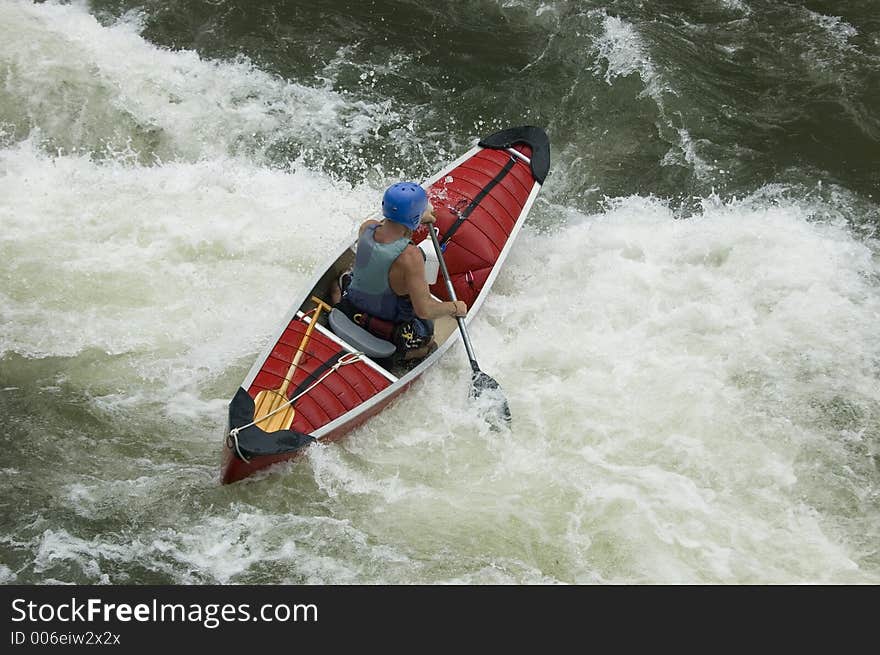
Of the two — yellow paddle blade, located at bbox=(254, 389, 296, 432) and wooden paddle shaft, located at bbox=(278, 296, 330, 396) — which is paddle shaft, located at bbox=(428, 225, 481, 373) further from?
yellow paddle blade, located at bbox=(254, 389, 296, 432)

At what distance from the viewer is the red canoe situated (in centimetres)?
517

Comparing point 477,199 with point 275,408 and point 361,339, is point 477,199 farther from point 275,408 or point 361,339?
point 275,408

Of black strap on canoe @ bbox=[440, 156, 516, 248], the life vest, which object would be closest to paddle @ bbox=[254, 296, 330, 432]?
the life vest

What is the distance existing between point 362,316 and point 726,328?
253cm

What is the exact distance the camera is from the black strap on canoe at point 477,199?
653 centimetres

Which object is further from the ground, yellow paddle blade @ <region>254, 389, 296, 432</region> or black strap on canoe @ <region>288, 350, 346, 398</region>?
black strap on canoe @ <region>288, 350, 346, 398</region>

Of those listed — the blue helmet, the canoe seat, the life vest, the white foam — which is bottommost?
the white foam

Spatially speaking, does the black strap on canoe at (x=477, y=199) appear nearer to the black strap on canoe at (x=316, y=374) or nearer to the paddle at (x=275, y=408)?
the black strap on canoe at (x=316, y=374)

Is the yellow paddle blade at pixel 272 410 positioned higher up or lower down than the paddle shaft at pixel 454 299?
lower down

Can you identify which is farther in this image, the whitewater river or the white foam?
the white foam

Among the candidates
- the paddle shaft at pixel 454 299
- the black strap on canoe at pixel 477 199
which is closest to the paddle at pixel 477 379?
the paddle shaft at pixel 454 299

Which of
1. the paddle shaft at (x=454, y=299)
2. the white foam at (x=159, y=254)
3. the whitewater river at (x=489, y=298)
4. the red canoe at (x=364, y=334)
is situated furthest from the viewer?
the white foam at (x=159, y=254)

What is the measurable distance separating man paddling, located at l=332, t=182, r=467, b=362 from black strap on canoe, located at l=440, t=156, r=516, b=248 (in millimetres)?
710
